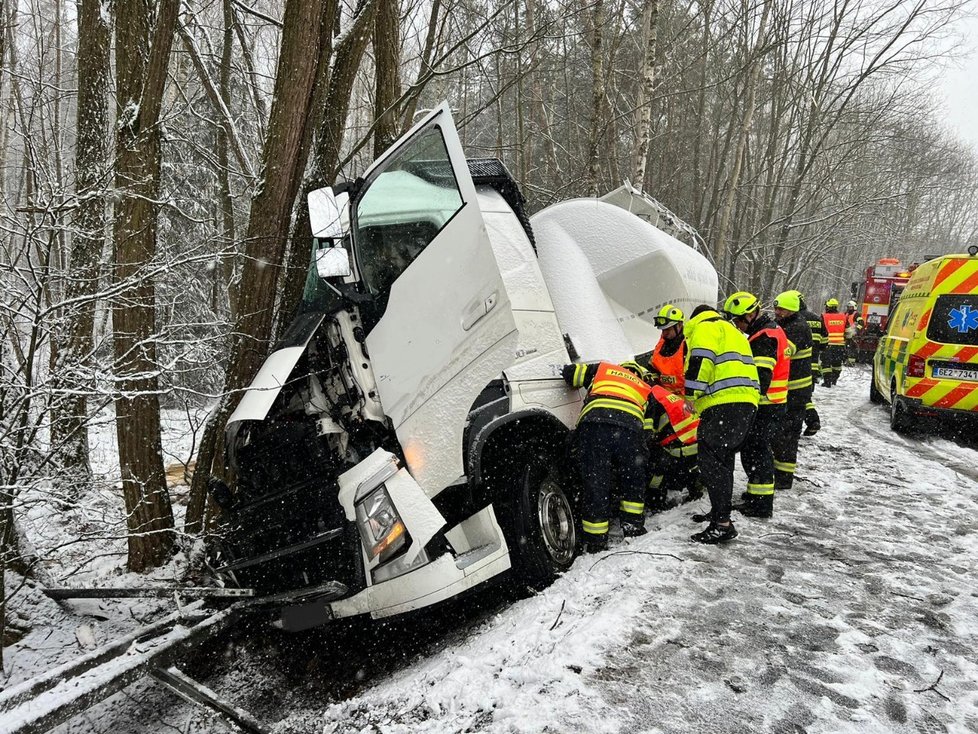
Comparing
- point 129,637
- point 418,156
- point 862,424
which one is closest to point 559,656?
point 129,637

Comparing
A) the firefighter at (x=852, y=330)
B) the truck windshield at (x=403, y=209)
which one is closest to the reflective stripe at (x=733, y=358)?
the truck windshield at (x=403, y=209)

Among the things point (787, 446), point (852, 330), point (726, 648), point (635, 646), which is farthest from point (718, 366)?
point (852, 330)

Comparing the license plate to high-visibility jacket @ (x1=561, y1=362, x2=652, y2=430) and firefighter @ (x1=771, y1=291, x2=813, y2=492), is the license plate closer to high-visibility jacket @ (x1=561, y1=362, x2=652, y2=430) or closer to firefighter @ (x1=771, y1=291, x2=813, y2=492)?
firefighter @ (x1=771, y1=291, x2=813, y2=492)

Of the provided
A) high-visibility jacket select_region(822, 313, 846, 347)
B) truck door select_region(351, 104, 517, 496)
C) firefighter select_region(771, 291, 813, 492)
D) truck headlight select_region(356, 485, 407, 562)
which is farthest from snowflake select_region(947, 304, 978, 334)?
truck headlight select_region(356, 485, 407, 562)

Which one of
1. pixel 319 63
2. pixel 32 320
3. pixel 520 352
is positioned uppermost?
pixel 319 63

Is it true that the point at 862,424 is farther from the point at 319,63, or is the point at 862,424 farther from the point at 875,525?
the point at 319,63

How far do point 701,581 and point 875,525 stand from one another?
74.5 inches

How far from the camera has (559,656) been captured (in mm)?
2922

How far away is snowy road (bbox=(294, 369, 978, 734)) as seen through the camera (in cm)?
256

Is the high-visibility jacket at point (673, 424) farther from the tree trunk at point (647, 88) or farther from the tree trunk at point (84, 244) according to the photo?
the tree trunk at point (647, 88)

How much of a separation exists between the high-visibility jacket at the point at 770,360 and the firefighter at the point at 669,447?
0.63 metres

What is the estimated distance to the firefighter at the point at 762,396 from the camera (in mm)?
4871

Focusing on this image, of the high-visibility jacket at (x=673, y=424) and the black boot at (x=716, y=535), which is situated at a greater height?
the high-visibility jacket at (x=673, y=424)

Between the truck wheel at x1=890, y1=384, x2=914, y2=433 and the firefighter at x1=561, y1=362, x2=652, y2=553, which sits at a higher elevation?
the firefighter at x1=561, y1=362, x2=652, y2=553
